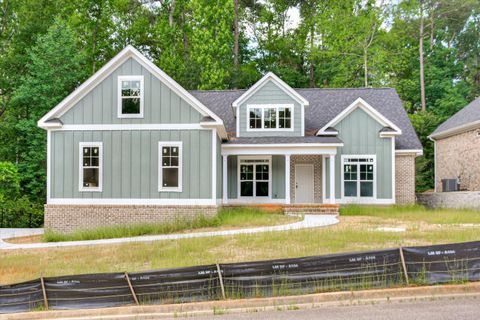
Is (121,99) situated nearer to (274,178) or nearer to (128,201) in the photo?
(128,201)

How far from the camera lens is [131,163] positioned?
62.4ft

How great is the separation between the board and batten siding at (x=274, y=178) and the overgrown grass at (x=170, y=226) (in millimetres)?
4507

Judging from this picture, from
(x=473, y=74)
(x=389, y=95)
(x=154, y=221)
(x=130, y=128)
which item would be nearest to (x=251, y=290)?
(x=154, y=221)

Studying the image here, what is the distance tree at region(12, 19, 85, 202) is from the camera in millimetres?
29766

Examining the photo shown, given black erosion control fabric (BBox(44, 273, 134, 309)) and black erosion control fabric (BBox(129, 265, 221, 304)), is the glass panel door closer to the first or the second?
black erosion control fabric (BBox(129, 265, 221, 304))

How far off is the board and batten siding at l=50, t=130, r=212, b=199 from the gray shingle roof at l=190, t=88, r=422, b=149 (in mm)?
5524

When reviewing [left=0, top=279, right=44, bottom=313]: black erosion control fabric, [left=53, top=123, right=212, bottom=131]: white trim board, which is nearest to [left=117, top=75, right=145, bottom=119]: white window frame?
[left=53, top=123, right=212, bottom=131]: white trim board

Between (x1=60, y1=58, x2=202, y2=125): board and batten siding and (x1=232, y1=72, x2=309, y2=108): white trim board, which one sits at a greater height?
(x1=232, y1=72, x2=309, y2=108): white trim board

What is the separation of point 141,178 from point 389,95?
16152 mm

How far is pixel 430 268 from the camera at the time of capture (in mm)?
8844

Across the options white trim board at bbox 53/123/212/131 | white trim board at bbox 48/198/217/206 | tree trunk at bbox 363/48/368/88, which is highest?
tree trunk at bbox 363/48/368/88

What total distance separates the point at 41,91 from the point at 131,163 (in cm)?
1450

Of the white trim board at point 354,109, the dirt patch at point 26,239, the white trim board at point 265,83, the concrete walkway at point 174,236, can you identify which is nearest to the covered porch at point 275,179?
the white trim board at point 354,109

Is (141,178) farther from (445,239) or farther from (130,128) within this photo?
(445,239)
